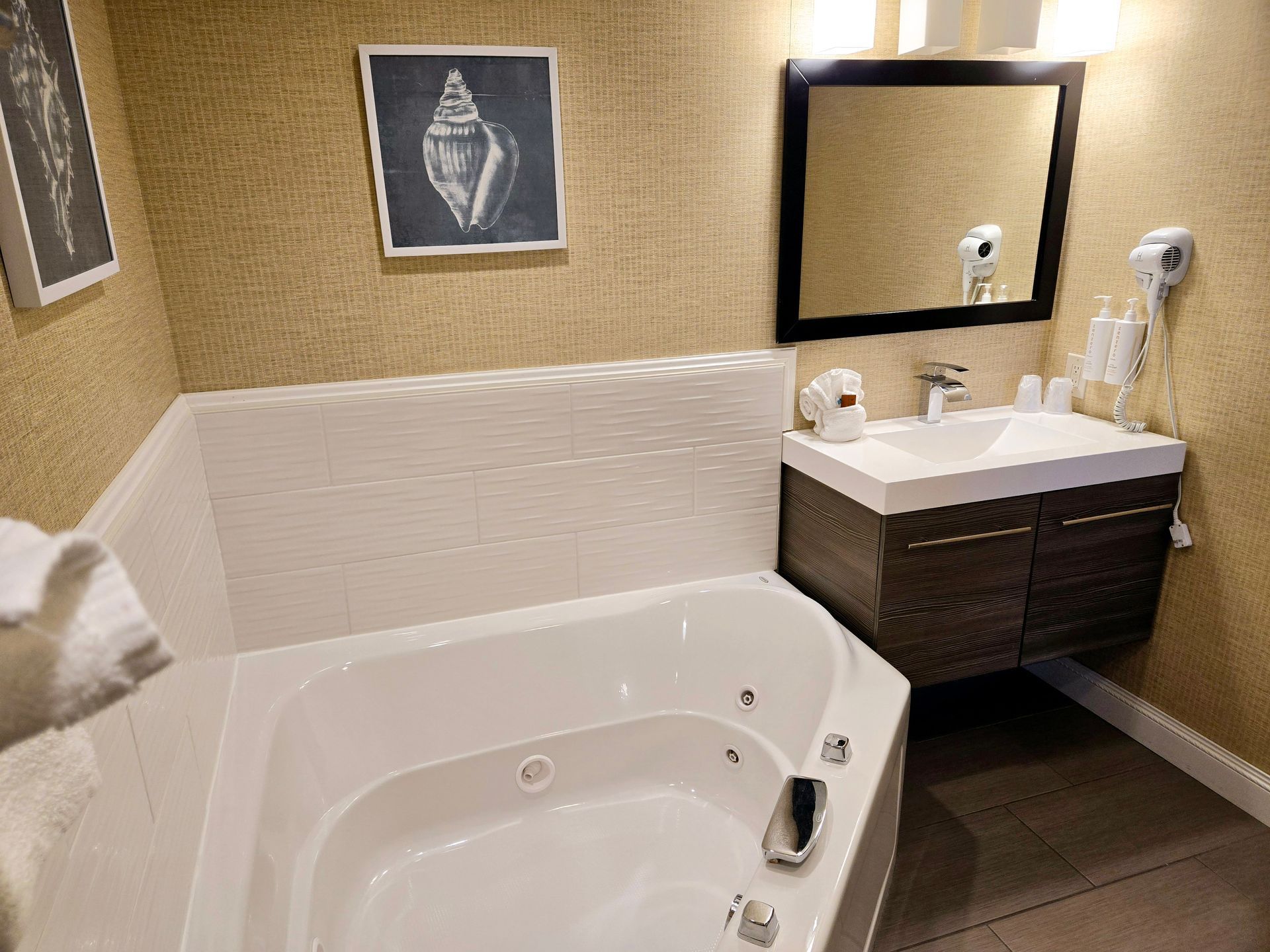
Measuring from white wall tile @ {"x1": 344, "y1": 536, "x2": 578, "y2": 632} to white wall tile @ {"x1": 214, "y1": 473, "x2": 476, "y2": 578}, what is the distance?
0.14 feet

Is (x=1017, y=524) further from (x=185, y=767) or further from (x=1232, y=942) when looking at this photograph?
(x=185, y=767)

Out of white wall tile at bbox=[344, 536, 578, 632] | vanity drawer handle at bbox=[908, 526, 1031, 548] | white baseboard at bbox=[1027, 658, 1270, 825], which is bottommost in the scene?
white baseboard at bbox=[1027, 658, 1270, 825]

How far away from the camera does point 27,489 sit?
94 cm

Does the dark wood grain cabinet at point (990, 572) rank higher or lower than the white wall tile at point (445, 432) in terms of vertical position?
lower

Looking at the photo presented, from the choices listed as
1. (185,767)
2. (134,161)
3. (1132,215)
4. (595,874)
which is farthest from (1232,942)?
(134,161)

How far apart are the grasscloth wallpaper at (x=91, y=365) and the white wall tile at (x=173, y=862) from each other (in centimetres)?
47

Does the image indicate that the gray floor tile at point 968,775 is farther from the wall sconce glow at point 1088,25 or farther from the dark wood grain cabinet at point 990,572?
the wall sconce glow at point 1088,25

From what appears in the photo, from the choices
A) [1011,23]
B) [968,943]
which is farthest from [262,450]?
[1011,23]

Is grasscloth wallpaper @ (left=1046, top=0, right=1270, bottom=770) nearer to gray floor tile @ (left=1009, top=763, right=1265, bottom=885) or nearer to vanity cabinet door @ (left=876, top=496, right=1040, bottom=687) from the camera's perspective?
gray floor tile @ (left=1009, top=763, right=1265, bottom=885)

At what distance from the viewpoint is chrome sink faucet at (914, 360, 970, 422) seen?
2361mm

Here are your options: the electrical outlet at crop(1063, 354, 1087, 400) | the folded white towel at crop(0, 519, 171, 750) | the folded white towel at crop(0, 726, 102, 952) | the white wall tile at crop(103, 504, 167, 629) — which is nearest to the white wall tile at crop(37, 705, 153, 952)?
the white wall tile at crop(103, 504, 167, 629)

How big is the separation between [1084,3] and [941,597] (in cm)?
161

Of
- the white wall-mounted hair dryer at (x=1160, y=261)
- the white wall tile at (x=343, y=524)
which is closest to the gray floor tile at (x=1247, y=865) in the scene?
the white wall-mounted hair dryer at (x=1160, y=261)

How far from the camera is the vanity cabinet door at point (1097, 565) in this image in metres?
2.18
